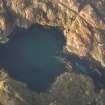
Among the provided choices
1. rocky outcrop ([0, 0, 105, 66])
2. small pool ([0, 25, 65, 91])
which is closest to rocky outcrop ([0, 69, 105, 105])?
small pool ([0, 25, 65, 91])

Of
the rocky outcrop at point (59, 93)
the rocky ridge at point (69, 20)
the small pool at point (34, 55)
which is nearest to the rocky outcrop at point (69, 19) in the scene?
the rocky ridge at point (69, 20)

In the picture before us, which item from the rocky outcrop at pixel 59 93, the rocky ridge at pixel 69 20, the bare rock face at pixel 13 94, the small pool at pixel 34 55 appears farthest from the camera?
the rocky ridge at pixel 69 20

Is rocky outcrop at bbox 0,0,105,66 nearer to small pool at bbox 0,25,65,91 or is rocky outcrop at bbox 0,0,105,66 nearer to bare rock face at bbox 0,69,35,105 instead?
small pool at bbox 0,25,65,91

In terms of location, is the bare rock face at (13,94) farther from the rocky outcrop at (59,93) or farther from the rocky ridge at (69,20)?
the rocky ridge at (69,20)

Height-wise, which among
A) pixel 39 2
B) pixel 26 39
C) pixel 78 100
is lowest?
pixel 78 100

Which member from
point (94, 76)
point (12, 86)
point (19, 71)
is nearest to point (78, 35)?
point (94, 76)

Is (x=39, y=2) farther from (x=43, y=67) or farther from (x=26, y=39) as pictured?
(x=43, y=67)

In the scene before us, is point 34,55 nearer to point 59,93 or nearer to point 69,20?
point 69,20

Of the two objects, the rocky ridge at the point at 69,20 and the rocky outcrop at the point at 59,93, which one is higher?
the rocky ridge at the point at 69,20

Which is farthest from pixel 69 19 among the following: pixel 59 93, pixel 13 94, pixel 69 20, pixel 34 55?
pixel 13 94
